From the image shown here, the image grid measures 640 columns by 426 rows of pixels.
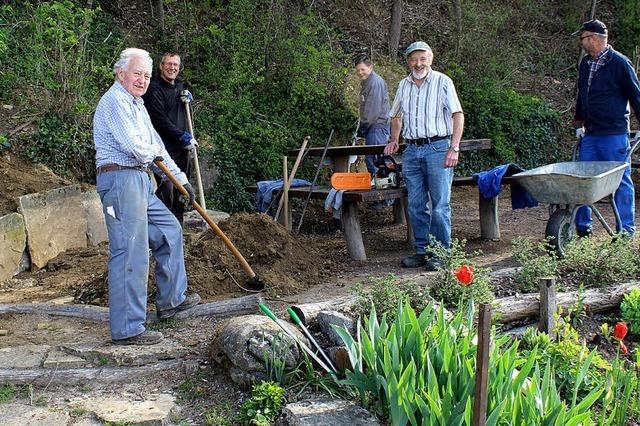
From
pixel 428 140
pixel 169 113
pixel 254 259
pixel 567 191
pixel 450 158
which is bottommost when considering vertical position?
pixel 254 259

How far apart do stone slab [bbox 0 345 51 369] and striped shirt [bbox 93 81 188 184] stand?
115 cm

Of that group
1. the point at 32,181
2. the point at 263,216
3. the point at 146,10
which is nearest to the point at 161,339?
the point at 263,216

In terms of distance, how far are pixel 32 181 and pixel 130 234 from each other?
415cm

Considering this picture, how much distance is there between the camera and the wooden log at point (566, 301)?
487 centimetres

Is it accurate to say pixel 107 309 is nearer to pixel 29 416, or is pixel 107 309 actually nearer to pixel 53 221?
pixel 29 416

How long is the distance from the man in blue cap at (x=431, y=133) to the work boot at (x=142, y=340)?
2443 mm

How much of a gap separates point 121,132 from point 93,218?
4.11m

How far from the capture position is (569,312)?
16.0 ft

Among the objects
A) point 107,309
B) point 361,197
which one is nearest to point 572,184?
point 361,197

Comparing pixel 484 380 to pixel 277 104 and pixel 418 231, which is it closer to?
pixel 418 231

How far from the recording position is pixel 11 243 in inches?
291

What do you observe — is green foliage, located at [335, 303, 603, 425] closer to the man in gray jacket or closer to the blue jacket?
the blue jacket

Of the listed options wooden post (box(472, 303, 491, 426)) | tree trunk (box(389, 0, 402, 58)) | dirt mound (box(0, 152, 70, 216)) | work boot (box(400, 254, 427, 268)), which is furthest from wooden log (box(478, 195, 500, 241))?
tree trunk (box(389, 0, 402, 58))

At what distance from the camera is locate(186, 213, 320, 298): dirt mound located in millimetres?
6074
